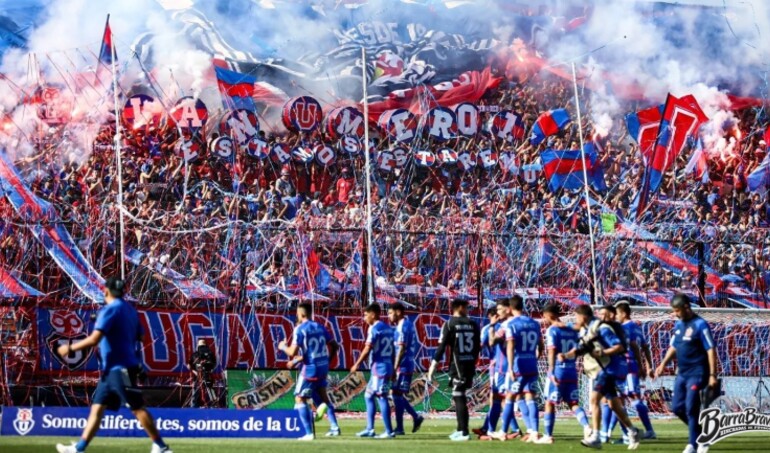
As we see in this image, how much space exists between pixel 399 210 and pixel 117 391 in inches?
686

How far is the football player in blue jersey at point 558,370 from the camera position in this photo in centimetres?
1677

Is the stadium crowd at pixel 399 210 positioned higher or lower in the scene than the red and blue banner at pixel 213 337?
higher

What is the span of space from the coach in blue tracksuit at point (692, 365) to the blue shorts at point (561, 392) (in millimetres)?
2689

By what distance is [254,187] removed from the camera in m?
30.9

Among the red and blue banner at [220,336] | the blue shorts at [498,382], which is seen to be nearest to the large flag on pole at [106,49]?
the red and blue banner at [220,336]

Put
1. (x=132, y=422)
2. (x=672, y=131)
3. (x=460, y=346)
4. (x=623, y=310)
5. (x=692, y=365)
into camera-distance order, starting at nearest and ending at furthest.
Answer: (x=692, y=365) < (x=132, y=422) < (x=623, y=310) < (x=460, y=346) < (x=672, y=131)

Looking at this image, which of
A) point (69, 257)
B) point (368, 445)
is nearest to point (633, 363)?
point (368, 445)

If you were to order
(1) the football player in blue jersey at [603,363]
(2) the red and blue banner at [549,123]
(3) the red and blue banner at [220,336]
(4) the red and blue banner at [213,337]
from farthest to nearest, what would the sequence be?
(2) the red and blue banner at [549,123] → (3) the red and blue banner at [220,336] → (4) the red and blue banner at [213,337] → (1) the football player in blue jersey at [603,363]

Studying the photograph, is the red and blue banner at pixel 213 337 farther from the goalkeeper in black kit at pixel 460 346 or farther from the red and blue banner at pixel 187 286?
the goalkeeper in black kit at pixel 460 346

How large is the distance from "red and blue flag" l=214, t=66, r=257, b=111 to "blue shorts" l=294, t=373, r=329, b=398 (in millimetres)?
17874

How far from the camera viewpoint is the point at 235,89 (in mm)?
34719

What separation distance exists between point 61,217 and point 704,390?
14.9 m

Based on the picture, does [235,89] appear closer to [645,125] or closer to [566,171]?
[566,171]

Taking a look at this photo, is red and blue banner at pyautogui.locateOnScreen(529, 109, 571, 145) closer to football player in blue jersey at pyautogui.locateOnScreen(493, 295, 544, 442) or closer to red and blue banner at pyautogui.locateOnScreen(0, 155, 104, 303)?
red and blue banner at pyautogui.locateOnScreen(0, 155, 104, 303)
